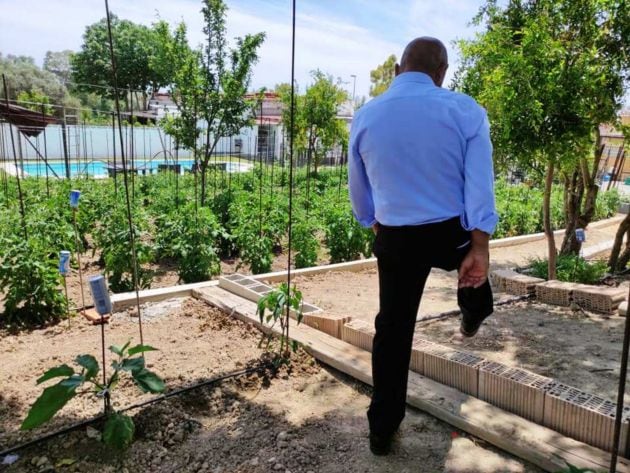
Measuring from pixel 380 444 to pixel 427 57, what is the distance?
5.39 ft

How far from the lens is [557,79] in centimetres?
404

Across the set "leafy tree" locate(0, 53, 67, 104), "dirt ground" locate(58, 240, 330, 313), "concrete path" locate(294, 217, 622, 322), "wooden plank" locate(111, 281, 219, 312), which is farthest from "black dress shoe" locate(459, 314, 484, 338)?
"leafy tree" locate(0, 53, 67, 104)

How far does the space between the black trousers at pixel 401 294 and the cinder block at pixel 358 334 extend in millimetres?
1035

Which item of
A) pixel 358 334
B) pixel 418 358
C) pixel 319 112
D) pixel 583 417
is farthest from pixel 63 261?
pixel 319 112

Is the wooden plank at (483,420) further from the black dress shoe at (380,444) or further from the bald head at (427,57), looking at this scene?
the bald head at (427,57)

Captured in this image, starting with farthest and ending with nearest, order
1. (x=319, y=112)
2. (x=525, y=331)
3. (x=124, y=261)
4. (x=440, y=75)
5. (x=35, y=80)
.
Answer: (x=35, y=80) < (x=319, y=112) < (x=124, y=261) < (x=525, y=331) < (x=440, y=75)

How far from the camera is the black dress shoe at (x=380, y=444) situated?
220 centimetres

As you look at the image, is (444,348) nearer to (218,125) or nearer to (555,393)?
(555,393)

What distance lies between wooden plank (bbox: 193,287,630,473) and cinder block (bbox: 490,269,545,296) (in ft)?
8.48

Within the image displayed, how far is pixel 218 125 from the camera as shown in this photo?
1088cm

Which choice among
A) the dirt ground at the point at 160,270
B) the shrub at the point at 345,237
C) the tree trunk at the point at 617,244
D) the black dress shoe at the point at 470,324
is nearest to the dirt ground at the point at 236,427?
the black dress shoe at the point at 470,324

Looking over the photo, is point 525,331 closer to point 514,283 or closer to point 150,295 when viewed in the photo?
point 514,283

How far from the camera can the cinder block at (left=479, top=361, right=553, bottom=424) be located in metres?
2.39

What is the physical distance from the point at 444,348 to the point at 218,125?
8.96 metres
